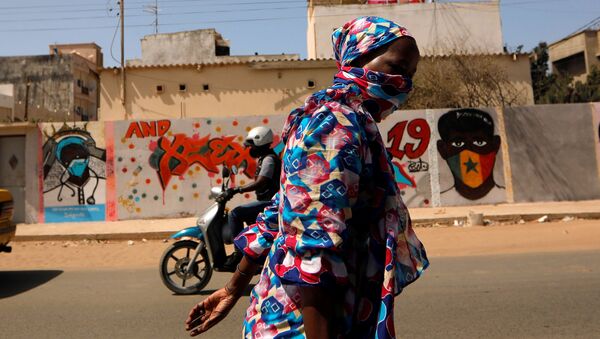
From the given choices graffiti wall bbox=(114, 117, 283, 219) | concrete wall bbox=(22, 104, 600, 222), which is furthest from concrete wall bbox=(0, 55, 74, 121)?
graffiti wall bbox=(114, 117, 283, 219)

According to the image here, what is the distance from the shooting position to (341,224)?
1295 millimetres

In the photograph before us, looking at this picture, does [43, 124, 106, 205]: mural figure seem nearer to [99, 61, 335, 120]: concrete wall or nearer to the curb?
the curb

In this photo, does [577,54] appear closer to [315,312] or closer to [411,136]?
[411,136]

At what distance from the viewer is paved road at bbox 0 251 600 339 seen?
14.0ft

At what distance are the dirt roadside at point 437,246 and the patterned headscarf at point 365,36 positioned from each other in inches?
268

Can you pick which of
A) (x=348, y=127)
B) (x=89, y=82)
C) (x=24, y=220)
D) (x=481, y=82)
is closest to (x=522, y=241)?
(x=348, y=127)

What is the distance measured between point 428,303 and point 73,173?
10.1m

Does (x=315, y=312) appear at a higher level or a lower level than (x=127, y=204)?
lower

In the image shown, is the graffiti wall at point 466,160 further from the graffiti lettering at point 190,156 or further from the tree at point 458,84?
the graffiti lettering at point 190,156

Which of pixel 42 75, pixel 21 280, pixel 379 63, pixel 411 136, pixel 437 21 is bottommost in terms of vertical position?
pixel 21 280

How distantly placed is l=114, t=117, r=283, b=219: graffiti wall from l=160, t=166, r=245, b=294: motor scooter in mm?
6657

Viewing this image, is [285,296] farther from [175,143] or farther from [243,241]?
[175,143]

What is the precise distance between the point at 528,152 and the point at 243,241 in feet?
40.8
